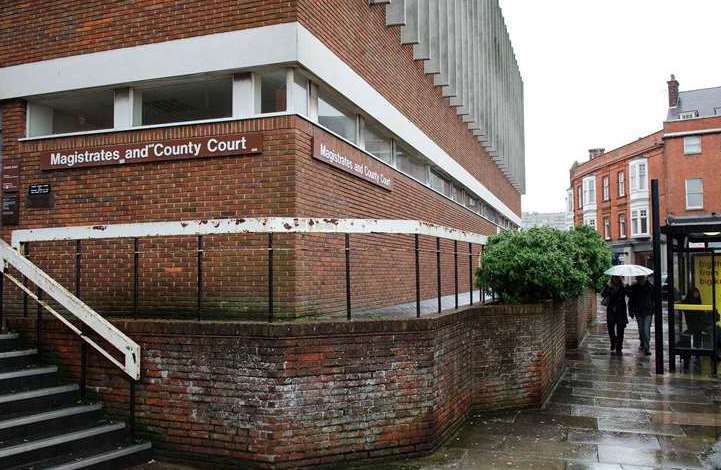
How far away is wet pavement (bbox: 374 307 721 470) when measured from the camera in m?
6.37

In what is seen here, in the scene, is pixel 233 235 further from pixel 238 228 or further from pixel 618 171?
pixel 618 171

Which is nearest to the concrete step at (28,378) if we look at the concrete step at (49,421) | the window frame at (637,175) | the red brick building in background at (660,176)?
the concrete step at (49,421)

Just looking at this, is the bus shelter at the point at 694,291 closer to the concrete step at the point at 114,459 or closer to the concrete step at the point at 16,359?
the concrete step at the point at 114,459

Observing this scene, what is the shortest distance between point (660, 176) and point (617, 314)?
119 feet

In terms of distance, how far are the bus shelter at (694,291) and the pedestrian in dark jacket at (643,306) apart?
1248 millimetres

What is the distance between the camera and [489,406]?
8516 mm

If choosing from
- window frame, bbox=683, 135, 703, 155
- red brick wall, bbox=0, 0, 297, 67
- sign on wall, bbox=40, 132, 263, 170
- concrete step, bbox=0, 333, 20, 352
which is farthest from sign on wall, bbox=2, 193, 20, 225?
window frame, bbox=683, 135, 703, 155

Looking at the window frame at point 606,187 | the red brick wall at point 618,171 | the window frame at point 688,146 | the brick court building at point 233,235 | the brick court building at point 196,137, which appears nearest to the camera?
the brick court building at point 233,235

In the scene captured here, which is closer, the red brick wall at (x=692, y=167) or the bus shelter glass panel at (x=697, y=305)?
the bus shelter glass panel at (x=697, y=305)

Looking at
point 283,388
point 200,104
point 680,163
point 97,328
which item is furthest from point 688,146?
point 97,328

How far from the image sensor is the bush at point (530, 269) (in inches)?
364

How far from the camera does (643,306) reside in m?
14.1

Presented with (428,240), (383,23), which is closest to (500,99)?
(428,240)

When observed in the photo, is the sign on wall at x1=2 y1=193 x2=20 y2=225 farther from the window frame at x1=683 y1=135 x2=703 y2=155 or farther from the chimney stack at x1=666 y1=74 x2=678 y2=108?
the chimney stack at x1=666 y1=74 x2=678 y2=108
